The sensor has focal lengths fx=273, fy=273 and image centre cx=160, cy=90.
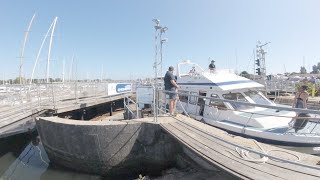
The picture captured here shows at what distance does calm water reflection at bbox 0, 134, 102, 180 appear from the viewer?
8977 millimetres

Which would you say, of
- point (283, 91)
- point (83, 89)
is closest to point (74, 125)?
point (83, 89)

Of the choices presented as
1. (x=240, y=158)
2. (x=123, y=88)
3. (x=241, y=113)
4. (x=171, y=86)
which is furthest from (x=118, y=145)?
(x=123, y=88)

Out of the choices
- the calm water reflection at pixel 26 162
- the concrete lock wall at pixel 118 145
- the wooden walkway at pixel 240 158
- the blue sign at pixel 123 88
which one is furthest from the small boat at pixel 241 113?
the blue sign at pixel 123 88

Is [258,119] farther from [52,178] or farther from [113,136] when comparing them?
[52,178]

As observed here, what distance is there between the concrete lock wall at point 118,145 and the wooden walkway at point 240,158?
0.64 meters

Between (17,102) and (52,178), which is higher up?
(17,102)

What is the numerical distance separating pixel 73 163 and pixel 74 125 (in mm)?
1402

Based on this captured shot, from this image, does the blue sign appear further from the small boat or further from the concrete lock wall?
the concrete lock wall

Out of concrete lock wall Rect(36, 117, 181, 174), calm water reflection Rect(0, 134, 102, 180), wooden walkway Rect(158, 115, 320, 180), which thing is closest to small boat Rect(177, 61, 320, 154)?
wooden walkway Rect(158, 115, 320, 180)

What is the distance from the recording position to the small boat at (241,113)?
340 inches

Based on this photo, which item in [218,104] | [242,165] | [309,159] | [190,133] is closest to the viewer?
[242,165]

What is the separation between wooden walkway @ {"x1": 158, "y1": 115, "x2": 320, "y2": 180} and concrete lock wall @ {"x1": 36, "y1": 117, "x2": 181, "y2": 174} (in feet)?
2.09

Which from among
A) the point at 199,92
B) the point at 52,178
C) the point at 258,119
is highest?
the point at 199,92

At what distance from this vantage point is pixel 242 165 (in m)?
5.10
